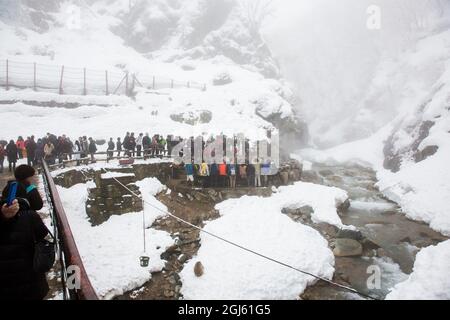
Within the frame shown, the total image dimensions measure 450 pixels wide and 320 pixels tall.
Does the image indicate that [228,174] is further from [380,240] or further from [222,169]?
[380,240]

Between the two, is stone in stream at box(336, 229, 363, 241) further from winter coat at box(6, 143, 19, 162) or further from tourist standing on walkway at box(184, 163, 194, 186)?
winter coat at box(6, 143, 19, 162)

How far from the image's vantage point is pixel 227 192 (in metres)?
17.0

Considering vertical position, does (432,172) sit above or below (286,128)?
below

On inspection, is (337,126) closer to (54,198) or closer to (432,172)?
(432,172)

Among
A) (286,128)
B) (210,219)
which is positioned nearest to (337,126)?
(286,128)

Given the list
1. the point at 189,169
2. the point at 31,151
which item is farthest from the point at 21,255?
the point at 31,151

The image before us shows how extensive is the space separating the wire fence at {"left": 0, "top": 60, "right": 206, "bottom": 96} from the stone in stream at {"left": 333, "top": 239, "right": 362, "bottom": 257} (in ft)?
98.7

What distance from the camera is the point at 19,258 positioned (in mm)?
3301

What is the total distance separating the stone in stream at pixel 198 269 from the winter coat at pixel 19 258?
25.0ft

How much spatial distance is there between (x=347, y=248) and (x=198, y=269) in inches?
254

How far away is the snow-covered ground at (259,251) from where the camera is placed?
33.0 feet

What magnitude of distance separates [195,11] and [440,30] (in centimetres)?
4132

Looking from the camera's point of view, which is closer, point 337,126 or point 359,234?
point 359,234

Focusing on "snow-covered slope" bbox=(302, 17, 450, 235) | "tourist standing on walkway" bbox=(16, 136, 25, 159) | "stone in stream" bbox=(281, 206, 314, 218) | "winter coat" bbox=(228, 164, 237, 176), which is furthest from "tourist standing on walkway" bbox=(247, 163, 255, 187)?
"tourist standing on walkway" bbox=(16, 136, 25, 159)
